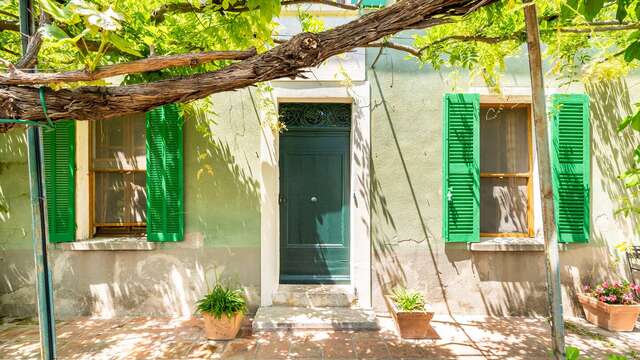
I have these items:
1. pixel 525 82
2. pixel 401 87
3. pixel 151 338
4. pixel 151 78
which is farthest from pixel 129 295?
pixel 525 82

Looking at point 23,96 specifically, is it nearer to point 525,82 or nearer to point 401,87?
point 401,87

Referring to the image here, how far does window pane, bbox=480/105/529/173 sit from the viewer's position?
5020mm

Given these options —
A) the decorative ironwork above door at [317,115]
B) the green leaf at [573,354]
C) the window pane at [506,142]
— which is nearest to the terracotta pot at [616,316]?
the window pane at [506,142]

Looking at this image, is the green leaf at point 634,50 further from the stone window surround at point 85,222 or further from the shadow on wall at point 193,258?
the stone window surround at point 85,222

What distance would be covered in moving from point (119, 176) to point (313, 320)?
320 cm

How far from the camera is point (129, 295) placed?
4.77 meters

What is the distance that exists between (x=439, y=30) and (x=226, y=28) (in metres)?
2.12

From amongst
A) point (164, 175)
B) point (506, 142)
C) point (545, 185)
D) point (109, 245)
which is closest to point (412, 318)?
point (545, 185)

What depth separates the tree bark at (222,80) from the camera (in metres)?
1.68

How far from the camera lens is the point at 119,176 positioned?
199 inches

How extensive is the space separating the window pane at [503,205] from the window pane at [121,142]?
4614mm

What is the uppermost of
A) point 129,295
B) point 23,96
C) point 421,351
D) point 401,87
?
point 401,87

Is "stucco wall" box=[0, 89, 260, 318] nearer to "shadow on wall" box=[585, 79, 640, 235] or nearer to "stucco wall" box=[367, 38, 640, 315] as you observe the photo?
"stucco wall" box=[367, 38, 640, 315]

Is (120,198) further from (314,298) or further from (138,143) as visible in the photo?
(314,298)
